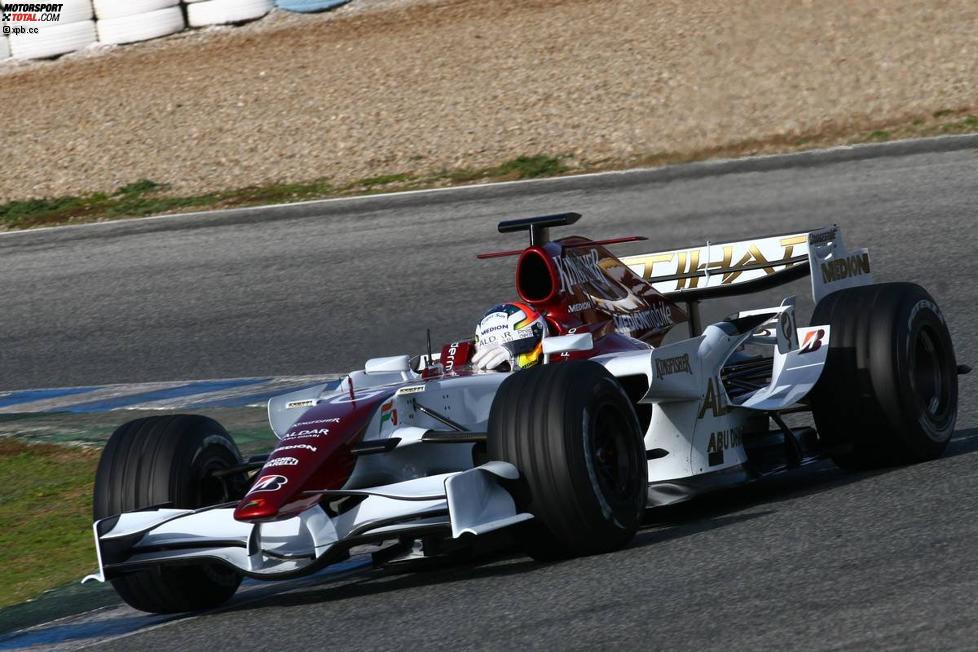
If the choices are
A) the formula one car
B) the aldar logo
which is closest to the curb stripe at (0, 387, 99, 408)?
the formula one car

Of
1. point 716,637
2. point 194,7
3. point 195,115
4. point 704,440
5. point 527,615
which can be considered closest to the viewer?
point 716,637

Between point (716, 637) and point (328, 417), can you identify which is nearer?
point (716, 637)

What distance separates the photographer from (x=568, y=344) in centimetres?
609

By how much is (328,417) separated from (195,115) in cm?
1395

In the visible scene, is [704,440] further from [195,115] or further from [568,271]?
[195,115]

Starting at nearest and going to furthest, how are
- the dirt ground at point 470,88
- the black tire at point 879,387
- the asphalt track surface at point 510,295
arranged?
the asphalt track surface at point 510,295, the black tire at point 879,387, the dirt ground at point 470,88

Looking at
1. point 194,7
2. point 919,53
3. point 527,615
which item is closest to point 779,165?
point 919,53

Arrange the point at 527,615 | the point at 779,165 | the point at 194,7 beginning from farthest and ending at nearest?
the point at 194,7 < the point at 779,165 < the point at 527,615

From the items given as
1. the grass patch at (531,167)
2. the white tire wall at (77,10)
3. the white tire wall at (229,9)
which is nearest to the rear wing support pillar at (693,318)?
the grass patch at (531,167)

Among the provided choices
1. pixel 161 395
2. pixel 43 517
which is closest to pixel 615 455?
pixel 43 517

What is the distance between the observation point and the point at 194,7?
69.8 feet

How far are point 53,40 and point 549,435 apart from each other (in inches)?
715

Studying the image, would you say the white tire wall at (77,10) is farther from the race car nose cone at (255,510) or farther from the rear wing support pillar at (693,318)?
the race car nose cone at (255,510)

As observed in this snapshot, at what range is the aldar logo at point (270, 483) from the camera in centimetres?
541
